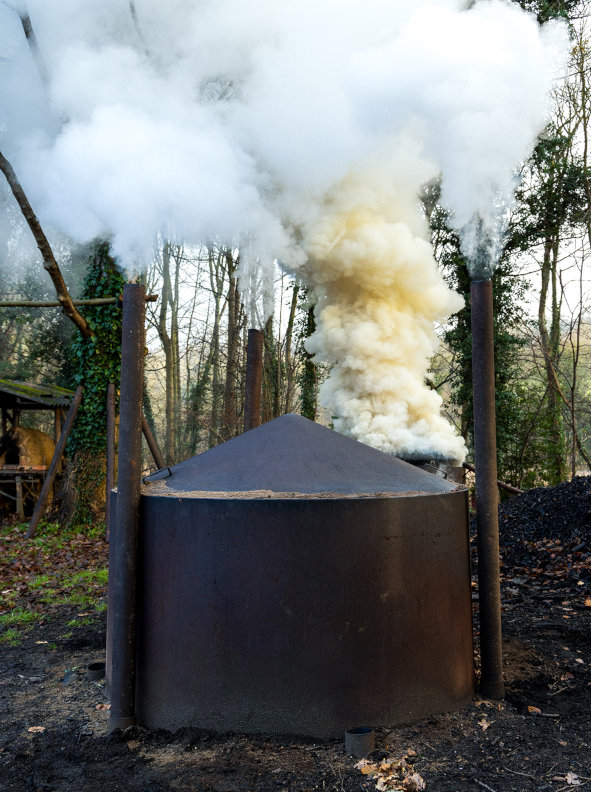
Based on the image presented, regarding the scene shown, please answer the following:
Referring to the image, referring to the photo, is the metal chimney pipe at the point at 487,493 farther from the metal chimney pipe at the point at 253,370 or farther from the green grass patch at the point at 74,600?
the green grass patch at the point at 74,600

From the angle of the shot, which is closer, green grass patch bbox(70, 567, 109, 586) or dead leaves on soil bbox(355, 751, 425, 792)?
dead leaves on soil bbox(355, 751, 425, 792)

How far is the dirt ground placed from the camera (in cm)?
317

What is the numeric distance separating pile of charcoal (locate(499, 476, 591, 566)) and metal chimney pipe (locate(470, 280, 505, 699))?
4.66m

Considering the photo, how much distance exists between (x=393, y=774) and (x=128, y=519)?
6.39ft

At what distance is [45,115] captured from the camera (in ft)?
26.8

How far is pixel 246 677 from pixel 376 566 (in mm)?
929

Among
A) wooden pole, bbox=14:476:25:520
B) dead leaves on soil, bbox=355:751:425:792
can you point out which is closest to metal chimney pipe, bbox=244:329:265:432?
dead leaves on soil, bbox=355:751:425:792

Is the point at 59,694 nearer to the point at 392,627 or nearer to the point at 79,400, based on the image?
the point at 392,627

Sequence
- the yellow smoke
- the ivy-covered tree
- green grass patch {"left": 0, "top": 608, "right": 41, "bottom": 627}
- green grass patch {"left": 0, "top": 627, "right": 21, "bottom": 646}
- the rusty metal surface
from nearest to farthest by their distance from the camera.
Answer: the rusty metal surface < green grass patch {"left": 0, "top": 627, "right": 21, "bottom": 646} < green grass patch {"left": 0, "top": 608, "right": 41, "bottom": 627} < the yellow smoke < the ivy-covered tree

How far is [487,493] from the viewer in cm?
425

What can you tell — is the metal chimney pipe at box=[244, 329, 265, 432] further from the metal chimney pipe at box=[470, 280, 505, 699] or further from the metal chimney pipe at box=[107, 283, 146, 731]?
the metal chimney pipe at box=[470, 280, 505, 699]

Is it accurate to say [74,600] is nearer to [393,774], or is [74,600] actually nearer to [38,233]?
[38,233]

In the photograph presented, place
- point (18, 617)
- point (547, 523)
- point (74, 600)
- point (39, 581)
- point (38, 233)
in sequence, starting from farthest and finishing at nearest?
point (547, 523) < point (39, 581) < point (38, 233) < point (74, 600) < point (18, 617)

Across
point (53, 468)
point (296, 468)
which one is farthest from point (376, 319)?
point (53, 468)
